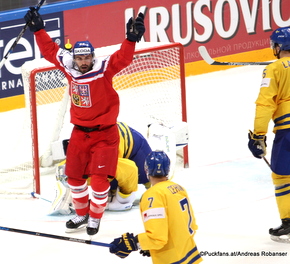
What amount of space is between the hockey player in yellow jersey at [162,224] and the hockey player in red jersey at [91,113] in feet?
4.50

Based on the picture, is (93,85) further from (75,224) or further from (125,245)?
(125,245)

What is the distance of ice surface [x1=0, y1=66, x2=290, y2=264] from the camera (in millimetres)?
5094

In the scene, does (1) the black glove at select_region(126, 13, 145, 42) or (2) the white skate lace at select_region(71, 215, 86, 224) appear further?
(2) the white skate lace at select_region(71, 215, 86, 224)

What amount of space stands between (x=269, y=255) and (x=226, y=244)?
30 cm

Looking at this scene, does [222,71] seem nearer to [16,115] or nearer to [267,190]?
[16,115]

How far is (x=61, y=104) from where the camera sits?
6.59 metres

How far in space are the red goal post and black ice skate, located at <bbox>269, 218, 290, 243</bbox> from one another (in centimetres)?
179

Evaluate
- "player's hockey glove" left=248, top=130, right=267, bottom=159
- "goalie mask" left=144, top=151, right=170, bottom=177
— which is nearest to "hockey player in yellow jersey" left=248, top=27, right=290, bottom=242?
"player's hockey glove" left=248, top=130, right=267, bottom=159

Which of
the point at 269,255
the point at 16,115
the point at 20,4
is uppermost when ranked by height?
the point at 20,4

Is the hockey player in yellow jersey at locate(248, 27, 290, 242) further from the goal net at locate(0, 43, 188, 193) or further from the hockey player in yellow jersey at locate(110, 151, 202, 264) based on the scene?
the goal net at locate(0, 43, 188, 193)

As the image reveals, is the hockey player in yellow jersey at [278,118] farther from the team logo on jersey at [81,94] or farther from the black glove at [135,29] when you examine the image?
the team logo on jersey at [81,94]

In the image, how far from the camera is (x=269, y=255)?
5012mm

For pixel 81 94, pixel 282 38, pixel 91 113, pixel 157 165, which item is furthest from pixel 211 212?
pixel 157 165

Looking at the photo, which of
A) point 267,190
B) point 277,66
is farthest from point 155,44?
point 277,66
